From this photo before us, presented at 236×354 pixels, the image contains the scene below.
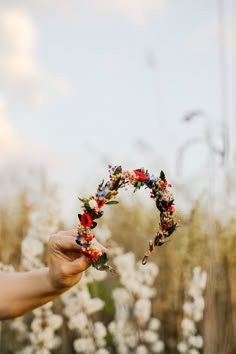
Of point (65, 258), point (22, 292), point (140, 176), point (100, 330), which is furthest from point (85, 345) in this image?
point (140, 176)

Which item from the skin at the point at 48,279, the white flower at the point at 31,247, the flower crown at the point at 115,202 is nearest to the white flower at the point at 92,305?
the white flower at the point at 31,247

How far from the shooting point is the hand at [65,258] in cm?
145

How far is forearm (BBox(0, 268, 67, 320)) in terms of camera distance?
1594 mm

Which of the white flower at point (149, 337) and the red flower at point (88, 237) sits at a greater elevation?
the white flower at point (149, 337)

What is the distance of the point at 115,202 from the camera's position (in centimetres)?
135

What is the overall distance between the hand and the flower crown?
0.07 m

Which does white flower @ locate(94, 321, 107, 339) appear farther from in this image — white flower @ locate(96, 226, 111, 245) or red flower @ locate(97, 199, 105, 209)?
red flower @ locate(97, 199, 105, 209)

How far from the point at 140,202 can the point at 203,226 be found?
670 millimetres

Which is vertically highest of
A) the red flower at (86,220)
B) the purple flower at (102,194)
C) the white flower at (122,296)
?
the white flower at (122,296)

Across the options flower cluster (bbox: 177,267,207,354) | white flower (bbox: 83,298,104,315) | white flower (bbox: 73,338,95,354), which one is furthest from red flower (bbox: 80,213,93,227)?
white flower (bbox: 73,338,95,354)

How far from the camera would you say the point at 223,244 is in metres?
3.11

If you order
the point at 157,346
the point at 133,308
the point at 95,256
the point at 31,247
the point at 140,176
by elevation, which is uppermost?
the point at 31,247

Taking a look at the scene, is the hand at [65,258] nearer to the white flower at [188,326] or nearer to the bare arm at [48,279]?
the bare arm at [48,279]

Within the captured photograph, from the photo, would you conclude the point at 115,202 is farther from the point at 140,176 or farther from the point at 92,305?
the point at 92,305
